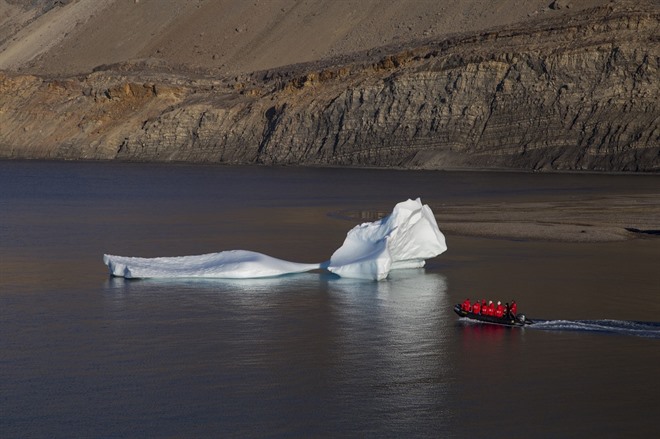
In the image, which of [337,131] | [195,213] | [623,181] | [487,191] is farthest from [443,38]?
[195,213]

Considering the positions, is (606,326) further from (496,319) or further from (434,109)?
(434,109)

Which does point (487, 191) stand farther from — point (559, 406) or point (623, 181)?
point (559, 406)

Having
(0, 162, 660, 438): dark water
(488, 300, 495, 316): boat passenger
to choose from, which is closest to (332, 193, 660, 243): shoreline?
(0, 162, 660, 438): dark water

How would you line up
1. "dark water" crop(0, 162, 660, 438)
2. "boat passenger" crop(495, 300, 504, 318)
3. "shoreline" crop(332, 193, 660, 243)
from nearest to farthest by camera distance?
"dark water" crop(0, 162, 660, 438), "boat passenger" crop(495, 300, 504, 318), "shoreline" crop(332, 193, 660, 243)

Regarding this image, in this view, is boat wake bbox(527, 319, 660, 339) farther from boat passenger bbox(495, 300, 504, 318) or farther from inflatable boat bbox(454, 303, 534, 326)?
boat passenger bbox(495, 300, 504, 318)

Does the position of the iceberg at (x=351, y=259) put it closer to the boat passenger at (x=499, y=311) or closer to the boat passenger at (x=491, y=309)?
the boat passenger at (x=491, y=309)

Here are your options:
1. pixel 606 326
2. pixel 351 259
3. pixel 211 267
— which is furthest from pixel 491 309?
pixel 211 267

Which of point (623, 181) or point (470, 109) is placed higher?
point (470, 109)

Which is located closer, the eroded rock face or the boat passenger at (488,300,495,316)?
the boat passenger at (488,300,495,316)
